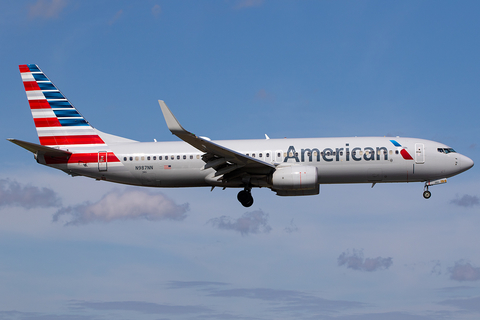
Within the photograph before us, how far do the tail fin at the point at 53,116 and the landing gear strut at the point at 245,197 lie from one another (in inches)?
377

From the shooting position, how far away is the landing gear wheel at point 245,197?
31359mm

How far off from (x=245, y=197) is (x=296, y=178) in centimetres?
405

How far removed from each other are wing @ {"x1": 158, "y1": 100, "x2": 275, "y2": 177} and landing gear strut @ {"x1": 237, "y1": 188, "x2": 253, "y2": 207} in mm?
1523

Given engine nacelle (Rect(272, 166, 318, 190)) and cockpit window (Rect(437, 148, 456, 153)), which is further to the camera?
cockpit window (Rect(437, 148, 456, 153))

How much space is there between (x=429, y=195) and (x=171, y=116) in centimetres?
1646

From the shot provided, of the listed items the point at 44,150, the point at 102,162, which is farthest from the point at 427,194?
the point at 44,150

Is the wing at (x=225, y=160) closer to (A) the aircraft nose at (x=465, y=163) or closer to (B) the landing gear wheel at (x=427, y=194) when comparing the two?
(B) the landing gear wheel at (x=427, y=194)

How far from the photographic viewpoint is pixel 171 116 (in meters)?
25.2

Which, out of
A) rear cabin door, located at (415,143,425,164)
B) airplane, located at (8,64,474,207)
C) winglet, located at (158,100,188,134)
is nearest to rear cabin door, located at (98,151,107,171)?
airplane, located at (8,64,474,207)

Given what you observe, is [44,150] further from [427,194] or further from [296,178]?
[427,194]

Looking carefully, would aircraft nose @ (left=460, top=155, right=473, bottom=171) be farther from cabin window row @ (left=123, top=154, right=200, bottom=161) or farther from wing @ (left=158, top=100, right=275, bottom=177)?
cabin window row @ (left=123, top=154, right=200, bottom=161)

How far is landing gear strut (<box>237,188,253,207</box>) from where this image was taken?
31359mm

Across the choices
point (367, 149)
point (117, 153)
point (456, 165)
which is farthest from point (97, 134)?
point (456, 165)

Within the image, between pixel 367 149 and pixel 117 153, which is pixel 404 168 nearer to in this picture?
pixel 367 149
